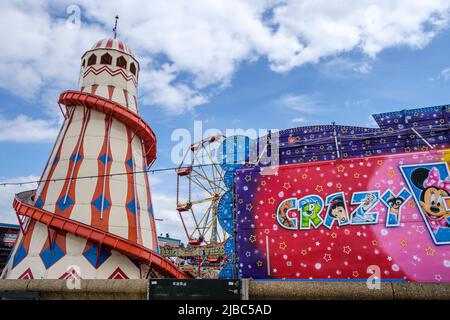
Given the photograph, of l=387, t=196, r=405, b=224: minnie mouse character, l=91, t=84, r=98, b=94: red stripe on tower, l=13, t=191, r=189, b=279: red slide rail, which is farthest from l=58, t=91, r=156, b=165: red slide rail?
l=387, t=196, r=405, b=224: minnie mouse character

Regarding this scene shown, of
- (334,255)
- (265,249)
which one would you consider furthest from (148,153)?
(334,255)

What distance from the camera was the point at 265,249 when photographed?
12023 millimetres

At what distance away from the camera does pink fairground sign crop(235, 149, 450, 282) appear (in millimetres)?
10289

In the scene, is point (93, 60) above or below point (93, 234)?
above

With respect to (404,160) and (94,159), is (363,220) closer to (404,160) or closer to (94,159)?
(404,160)

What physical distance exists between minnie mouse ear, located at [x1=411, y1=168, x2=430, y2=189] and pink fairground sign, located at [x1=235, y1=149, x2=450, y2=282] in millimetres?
27

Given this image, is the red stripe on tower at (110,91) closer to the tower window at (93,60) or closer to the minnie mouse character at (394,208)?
the tower window at (93,60)

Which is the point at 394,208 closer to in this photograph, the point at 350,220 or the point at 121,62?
the point at 350,220

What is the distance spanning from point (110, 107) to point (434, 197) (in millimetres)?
18395

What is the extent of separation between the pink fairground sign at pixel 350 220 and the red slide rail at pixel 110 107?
1266cm

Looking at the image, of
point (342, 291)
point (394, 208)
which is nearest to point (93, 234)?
point (342, 291)

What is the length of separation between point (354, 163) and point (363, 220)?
192 cm

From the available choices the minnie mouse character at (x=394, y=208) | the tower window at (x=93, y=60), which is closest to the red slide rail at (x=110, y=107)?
the tower window at (x=93, y=60)

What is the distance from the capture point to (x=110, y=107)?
22.2 meters
